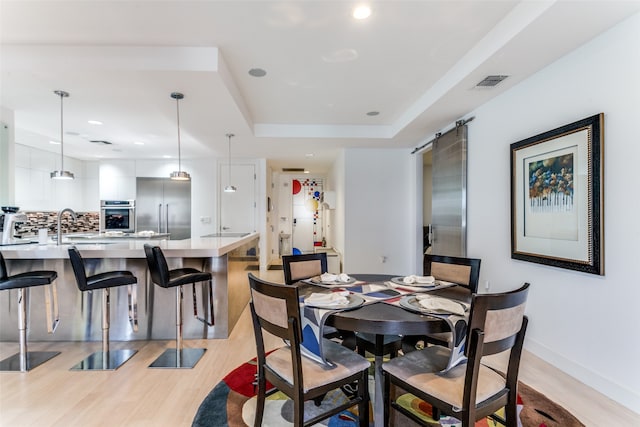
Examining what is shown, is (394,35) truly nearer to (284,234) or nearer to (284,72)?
(284,72)

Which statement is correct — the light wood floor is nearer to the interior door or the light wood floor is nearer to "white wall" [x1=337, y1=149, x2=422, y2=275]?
"white wall" [x1=337, y1=149, x2=422, y2=275]

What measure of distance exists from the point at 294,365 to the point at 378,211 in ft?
13.3

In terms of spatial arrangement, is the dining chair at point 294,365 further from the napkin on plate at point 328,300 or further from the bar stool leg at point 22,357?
the bar stool leg at point 22,357

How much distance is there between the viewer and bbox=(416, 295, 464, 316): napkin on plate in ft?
4.59

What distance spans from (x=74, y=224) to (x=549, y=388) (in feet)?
26.4

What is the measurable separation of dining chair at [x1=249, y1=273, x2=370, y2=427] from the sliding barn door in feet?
8.54

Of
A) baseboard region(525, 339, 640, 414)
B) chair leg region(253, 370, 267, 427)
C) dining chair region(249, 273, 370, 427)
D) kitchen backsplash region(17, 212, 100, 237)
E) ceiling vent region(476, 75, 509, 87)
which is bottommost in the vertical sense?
baseboard region(525, 339, 640, 414)

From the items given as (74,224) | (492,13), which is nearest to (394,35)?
(492,13)

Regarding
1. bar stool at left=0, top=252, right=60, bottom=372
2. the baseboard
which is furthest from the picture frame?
bar stool at left=0, top=252, right=60, bottom=372

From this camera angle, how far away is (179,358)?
2.41 m

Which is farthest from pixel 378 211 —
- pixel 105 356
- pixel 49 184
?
pixel 49 184

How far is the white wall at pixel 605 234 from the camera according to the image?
70.1 inches

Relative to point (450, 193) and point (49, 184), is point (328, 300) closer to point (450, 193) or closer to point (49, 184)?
point (450, 193)

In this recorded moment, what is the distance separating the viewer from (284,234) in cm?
834
